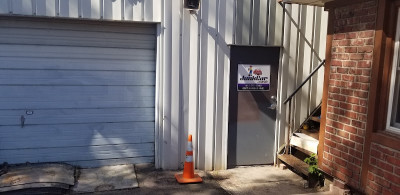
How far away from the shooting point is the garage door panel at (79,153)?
5586 millimetres

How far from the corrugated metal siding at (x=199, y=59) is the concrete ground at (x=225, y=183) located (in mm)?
273

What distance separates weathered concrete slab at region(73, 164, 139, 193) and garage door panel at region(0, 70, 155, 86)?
1399 mm

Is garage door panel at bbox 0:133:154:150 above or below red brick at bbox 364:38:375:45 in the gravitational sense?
below

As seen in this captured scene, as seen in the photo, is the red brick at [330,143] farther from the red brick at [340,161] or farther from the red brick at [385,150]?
the red brick at [385,150]

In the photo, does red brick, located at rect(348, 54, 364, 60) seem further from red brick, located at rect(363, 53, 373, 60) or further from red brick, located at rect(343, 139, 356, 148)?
red brick, located at rect(343, 139, 356, 148)

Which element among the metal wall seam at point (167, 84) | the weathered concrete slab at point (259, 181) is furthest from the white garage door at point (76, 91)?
the weathered concrete slab at point (259, 181)

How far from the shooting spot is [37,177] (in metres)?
5.09

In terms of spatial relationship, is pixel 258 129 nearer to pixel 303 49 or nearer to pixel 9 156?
pixel 303 49

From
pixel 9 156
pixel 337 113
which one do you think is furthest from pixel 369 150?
pixel 9 156

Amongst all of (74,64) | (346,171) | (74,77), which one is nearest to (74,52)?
(74,64)

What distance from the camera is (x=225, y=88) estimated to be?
241 inches

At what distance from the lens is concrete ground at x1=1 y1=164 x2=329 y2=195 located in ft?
17.1

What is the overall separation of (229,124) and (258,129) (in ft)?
1.82

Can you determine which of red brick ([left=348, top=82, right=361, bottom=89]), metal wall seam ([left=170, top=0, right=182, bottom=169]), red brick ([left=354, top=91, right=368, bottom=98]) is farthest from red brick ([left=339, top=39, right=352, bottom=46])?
metal wall seam ([left=170, top=0, right=182, bottom=169])
